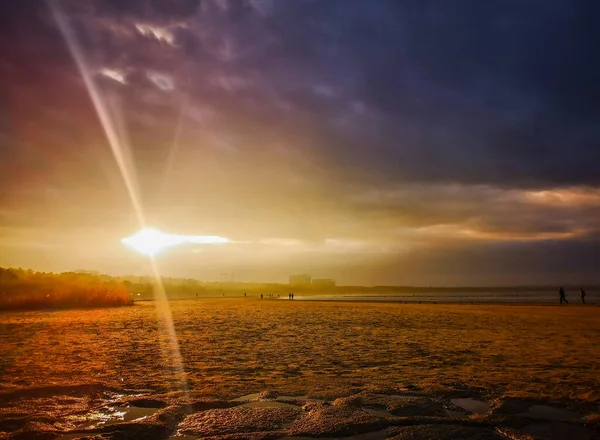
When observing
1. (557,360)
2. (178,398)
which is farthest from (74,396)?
(557,360)

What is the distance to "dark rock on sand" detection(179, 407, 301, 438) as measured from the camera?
7.95 meters

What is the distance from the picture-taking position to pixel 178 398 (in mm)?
10367

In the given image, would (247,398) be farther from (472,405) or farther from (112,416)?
(472,405)

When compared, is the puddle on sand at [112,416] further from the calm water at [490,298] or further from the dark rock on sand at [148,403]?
the calm water at [490,298]

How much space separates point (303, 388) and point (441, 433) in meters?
4.48

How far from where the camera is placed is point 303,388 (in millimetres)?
11391

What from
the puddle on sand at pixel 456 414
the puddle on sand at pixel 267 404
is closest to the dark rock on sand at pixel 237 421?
the puddle on sand at pixel 267 404

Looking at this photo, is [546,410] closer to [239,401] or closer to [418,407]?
[418,407]

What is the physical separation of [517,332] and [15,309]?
48.8 metres

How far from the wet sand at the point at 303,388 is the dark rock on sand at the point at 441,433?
0.02 meters

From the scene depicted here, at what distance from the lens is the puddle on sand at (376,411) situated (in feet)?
29.0

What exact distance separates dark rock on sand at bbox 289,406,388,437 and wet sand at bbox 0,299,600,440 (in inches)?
0.8

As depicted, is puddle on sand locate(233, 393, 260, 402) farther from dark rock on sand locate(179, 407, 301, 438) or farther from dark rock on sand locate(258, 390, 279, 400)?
dark rock on sand locate(179, 407, 301, 438)

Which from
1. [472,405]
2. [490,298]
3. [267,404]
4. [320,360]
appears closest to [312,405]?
[267,404]
